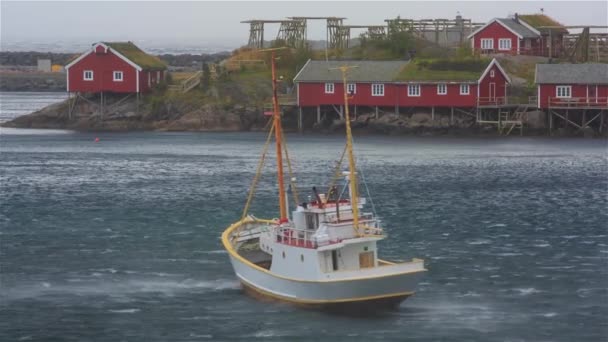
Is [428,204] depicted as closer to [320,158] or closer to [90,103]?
[320,158]

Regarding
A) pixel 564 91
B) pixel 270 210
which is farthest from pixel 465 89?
pixel 270 210

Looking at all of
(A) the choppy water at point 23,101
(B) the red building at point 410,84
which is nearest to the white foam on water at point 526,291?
(B) the red building at point 410,84

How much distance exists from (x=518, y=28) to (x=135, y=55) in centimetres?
3210

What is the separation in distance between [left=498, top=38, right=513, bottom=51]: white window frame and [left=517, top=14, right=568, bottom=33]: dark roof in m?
3.66

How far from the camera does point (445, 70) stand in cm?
9606

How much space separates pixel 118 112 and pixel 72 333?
71.7m

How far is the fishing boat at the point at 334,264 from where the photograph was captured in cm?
3588

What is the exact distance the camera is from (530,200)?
61.6m

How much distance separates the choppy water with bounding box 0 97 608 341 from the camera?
36.1 meters

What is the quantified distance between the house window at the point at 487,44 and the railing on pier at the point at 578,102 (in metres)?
16.8

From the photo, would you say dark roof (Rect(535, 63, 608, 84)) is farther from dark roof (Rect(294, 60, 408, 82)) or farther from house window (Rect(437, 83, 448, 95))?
dark roof (Rect(294, 60, 408, 82))

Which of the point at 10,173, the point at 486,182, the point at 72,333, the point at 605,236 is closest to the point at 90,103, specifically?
the point at 10,173

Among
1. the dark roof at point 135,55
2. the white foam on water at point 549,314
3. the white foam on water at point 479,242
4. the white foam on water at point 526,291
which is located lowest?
the white foam on water at point 549,314

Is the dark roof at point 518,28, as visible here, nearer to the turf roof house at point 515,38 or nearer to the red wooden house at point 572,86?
the turf roof house at point 515,38
